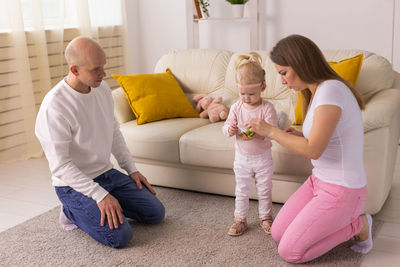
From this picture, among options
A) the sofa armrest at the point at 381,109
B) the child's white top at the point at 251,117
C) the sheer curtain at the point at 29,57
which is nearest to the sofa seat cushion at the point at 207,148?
the child's white top at the point at 251,117

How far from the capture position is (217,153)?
2.65 metres

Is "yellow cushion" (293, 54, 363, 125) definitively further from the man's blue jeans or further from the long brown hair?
the man's blue jeans

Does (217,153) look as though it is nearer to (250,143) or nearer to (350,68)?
(250,143)

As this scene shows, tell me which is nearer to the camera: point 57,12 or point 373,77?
point 373,77

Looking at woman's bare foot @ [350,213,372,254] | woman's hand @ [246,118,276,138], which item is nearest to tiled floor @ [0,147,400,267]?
woman's bare foot @ [350,213,372,254]

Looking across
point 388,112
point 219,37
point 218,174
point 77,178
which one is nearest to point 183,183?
point 218,174

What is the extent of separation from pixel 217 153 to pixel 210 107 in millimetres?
540

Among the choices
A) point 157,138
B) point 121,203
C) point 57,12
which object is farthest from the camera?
point 57,12

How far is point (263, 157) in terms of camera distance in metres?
2.28

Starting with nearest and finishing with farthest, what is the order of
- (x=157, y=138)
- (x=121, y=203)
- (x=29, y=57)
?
1. (x=121, y=203)
2. (x=157, y=138)
3. (x=29, y=57)

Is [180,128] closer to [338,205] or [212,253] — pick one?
[212,253]

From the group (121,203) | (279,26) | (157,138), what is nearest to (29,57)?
(157,138)

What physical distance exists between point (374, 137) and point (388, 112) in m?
0.16

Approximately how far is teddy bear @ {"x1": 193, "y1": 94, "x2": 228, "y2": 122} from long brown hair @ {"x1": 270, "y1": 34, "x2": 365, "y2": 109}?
111 centimetres
